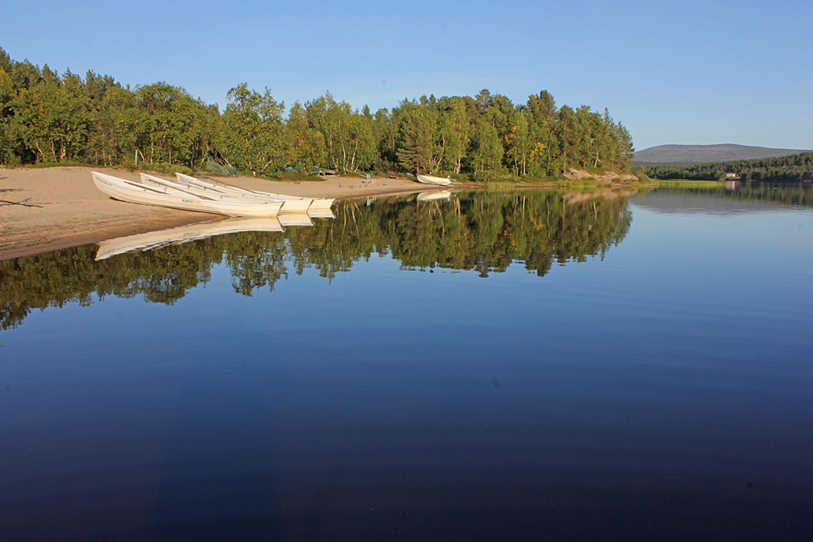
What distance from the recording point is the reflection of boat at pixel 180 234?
19773 mm

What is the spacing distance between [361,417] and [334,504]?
182cm

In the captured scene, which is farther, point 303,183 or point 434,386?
point 303,183

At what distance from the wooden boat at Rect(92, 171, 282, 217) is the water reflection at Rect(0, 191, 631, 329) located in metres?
0.85

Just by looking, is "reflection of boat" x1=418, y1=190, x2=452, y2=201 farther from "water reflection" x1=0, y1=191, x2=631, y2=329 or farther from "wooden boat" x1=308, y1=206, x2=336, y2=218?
"water reflection" x1=0, y1=191, x2=631, y2=329

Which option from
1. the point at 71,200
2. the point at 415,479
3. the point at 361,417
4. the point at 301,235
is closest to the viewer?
the point at 415,479

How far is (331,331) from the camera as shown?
1070cm

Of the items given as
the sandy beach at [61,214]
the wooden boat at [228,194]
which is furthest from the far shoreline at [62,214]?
the wooden boat at [228,194]

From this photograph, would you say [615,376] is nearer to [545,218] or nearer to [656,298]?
[656,298]

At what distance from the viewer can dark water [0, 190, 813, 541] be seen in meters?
5.03

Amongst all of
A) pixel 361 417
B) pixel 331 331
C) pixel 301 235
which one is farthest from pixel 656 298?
pixel 301 235

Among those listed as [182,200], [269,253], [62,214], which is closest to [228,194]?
[182,200]

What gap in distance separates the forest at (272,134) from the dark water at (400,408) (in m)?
48.0

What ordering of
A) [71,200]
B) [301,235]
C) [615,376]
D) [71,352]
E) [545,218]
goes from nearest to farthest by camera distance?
1. [615,376]
2. [71,352]
3. [301,235]
4. [71,200]
5. [545,218]

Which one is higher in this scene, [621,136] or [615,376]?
[621,136]
